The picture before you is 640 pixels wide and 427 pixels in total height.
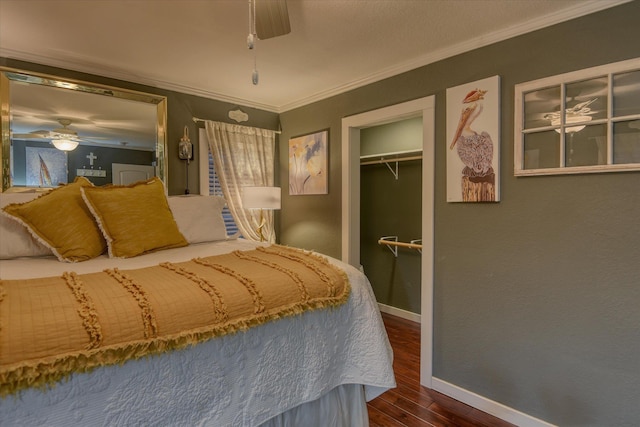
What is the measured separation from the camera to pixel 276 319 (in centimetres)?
122

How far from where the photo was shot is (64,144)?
2.47 m

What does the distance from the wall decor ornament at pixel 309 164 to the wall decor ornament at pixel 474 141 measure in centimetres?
127

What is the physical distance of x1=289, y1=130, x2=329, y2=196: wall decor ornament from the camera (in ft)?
10.7

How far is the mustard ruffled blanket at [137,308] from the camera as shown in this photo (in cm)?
81

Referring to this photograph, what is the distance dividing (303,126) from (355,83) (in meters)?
0.78

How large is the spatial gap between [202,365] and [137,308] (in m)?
0.28

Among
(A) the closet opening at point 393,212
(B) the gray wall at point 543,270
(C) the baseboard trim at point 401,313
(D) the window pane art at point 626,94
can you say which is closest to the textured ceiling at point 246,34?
(B) the gray wall at point 543,270

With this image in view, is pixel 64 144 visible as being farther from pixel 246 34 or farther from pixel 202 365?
pixel 202 365

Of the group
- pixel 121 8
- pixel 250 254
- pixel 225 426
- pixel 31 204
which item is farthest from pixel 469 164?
pixel 31 204

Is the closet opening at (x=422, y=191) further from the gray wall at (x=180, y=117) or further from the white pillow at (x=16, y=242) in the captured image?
the white pillow at (x=16, y=242)

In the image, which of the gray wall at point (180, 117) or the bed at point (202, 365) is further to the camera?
the gray wall at point (180, 117)

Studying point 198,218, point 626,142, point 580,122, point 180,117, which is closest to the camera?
point 626,142

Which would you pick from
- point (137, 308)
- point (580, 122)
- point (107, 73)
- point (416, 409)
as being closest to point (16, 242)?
point (137, 308)

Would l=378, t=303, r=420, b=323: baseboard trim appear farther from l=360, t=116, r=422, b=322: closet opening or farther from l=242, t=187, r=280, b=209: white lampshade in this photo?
l=242, t=187, r=280, b=209: white lampshade
